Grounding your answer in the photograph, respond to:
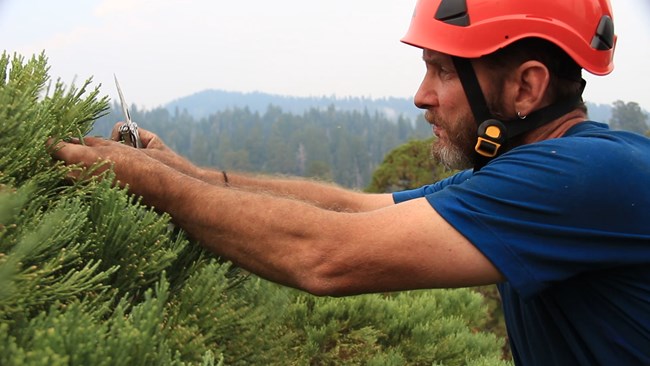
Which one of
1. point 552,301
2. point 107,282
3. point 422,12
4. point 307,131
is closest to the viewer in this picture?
point 107,282

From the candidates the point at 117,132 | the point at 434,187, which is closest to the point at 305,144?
the point at 434,187

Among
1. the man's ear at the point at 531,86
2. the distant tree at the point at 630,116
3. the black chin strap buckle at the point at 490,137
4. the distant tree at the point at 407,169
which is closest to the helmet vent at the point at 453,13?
the man's ear at the point at 531,86

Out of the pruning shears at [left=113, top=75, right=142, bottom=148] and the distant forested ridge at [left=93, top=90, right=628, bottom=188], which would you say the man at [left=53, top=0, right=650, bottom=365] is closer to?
the pruning shears at [left=113, top=75, right=142, bottom=148]

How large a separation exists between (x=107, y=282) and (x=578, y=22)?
1.93 m

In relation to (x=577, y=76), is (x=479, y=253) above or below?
below

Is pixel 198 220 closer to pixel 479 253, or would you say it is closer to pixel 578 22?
pixel 479 253

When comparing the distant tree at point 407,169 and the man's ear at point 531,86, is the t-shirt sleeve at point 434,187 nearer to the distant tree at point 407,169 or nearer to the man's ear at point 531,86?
the man's ear at point 531,86

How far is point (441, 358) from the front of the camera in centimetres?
369

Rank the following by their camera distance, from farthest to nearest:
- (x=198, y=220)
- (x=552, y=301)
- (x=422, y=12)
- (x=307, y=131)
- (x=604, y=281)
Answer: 1. (x=307, y=131)
2. (x=422, y=12)
3. (x=552, y=301)
4. (x=604, y=281)
5. (x=198, y=220)

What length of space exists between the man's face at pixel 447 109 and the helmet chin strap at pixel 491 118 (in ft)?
0.09

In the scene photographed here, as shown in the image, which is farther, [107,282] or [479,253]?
[479,253]

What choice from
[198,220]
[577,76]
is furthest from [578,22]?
[198,220]

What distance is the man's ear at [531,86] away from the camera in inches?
88.4

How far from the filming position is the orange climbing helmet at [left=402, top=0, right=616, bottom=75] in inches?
89.0
